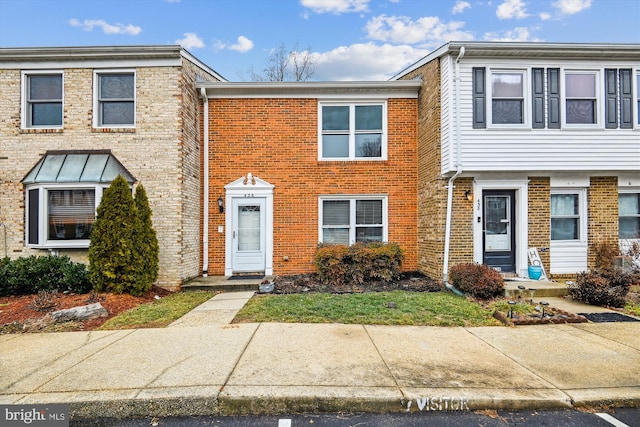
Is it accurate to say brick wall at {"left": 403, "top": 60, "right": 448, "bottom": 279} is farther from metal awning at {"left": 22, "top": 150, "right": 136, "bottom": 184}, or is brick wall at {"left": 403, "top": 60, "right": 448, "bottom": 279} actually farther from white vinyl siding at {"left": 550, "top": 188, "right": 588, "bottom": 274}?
metal awning at {"left": 22, "top": 150, "right": 136, "bottom": 184}

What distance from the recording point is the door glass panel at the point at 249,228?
8812mm

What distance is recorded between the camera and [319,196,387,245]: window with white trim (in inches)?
351

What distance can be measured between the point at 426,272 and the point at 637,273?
4802mm

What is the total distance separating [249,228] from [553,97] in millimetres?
8414

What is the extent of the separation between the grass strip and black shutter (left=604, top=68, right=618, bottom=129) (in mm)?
10433

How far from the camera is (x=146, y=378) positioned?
3.21m

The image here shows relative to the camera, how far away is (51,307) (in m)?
5.85

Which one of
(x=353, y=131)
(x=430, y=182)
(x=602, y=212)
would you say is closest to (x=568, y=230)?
(x=602, y=212)

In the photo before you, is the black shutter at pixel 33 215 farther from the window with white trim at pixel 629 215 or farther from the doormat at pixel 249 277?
the window with white trim at pixel 629 215

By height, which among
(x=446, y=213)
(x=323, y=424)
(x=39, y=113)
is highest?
(x=39, y=113)

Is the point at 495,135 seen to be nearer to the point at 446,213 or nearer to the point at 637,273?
the point at 446,213

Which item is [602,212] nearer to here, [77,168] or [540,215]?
[540,215]

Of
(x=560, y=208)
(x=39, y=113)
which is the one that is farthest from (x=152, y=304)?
(x=560, y=208)
